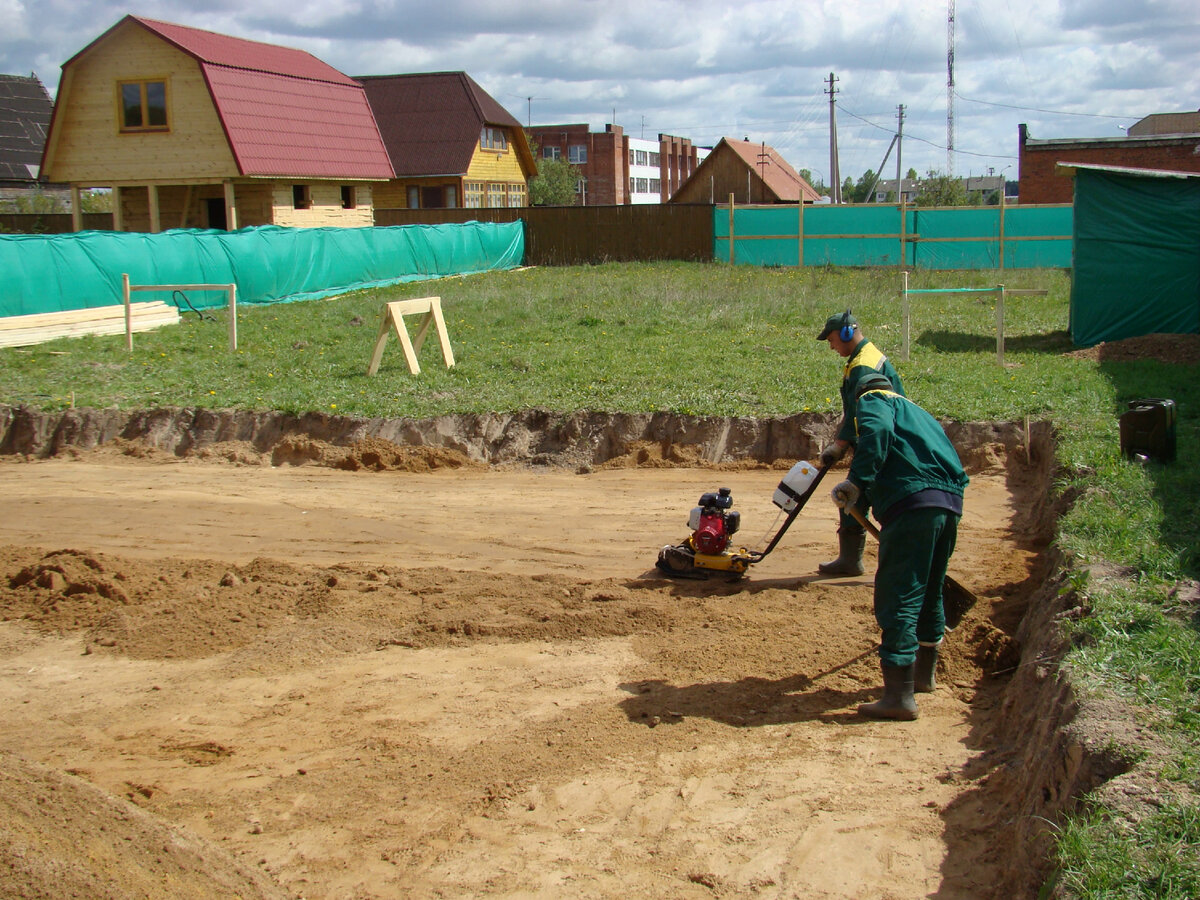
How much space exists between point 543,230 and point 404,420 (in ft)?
76.4

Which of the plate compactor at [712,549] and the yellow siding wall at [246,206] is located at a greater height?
the yellow siding wall at [246,206]

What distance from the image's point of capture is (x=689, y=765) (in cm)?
510

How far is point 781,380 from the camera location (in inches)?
493

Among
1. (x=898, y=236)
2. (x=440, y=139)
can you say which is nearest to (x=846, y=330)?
(x=898, y=236)

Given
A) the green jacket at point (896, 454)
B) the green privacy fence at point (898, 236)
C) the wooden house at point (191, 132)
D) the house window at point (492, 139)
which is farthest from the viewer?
the house window at point (492, 139)

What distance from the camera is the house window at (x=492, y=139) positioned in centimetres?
4597

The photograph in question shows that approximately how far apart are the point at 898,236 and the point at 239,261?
18.8 m

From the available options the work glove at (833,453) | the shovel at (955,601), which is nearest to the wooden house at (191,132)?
the work glove at (833,453)

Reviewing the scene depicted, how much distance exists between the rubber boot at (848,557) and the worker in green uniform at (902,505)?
1.95 m

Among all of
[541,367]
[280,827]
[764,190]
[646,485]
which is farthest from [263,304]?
[764,190]

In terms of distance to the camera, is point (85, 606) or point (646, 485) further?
point (646, 485)

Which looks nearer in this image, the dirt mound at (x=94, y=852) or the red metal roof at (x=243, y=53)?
the dirt mound at (x=94, y=852)

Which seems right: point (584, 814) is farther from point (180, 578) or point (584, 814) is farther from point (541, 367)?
point (541, 367)

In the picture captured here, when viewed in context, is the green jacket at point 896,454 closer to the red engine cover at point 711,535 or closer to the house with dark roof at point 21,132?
the red engine cover at point 711,535
